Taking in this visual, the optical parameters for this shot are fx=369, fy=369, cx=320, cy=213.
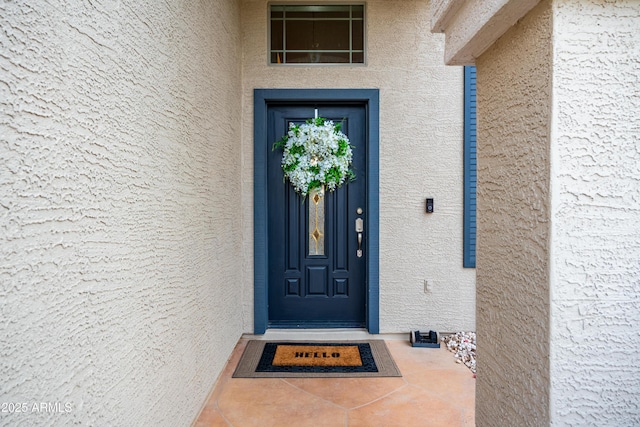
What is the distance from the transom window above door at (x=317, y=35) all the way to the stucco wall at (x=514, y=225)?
249 cm

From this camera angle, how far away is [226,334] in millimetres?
2795

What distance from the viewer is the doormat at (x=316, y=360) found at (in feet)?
8.84

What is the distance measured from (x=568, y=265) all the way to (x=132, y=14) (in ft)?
5.15

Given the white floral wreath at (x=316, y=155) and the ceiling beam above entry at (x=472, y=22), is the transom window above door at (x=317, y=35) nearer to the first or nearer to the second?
the white floral wreath at (x=316, y=155)

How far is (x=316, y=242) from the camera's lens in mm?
3555

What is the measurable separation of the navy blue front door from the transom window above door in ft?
1.45

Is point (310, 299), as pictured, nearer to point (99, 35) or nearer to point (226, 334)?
point (226, 334)

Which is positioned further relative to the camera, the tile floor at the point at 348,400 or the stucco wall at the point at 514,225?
the tile floor at the point at 348,400

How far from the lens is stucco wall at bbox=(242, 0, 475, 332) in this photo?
3389 mm

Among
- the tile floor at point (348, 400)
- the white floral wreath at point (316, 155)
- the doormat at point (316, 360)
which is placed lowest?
the tile floor at point (348, 400)

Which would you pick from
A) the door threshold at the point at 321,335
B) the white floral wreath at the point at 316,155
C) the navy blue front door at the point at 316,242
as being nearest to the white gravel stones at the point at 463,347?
the door threshold at the point at 321,335

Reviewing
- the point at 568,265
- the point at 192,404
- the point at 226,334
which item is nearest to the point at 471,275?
the point at 226,334

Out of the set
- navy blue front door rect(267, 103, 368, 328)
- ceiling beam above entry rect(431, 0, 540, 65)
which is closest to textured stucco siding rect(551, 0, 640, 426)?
ceiling beam above entry rect(431, 0, 540, 65)

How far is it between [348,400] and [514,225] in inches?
73.0
